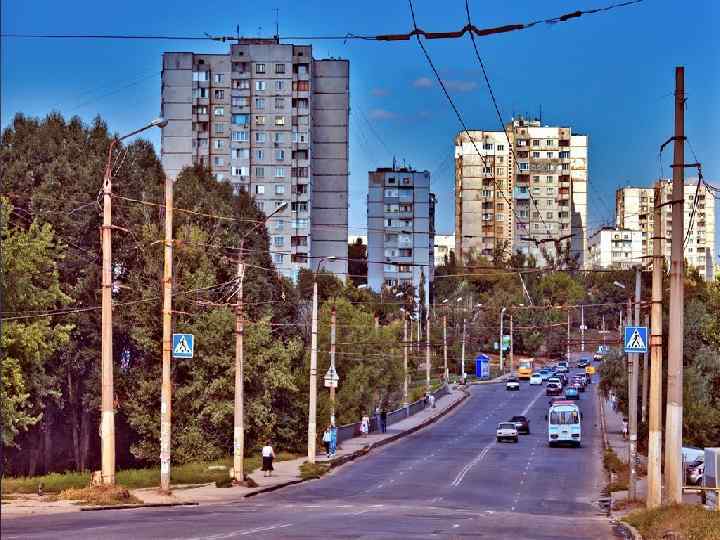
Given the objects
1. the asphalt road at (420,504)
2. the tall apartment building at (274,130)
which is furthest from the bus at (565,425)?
the tall apartment building at (274,130)

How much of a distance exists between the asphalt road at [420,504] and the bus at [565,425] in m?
1.34

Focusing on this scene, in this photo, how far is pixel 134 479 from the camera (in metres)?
43.8

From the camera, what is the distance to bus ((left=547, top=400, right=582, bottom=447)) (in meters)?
76.8

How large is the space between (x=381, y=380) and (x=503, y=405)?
2867cm

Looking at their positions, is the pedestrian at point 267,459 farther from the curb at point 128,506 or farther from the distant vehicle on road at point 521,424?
the distant vehicle on road at point 521,424

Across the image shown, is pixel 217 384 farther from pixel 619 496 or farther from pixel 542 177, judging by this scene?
pixel 542 177

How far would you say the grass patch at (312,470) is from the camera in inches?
2040

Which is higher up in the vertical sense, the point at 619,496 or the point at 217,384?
the point at 217,384

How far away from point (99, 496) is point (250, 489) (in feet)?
37.1

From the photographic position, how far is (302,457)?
208 ft

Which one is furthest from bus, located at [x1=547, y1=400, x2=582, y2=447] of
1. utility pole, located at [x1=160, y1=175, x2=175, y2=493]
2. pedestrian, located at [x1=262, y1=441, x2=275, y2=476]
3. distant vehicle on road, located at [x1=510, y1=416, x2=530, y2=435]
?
utility pole, located at [x1=160, y1=175, x2=175, y2=493]

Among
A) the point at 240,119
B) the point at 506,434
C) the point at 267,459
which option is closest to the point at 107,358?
the point at 267,459

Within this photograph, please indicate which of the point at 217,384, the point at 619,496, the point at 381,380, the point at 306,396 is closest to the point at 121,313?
the point at 217,384

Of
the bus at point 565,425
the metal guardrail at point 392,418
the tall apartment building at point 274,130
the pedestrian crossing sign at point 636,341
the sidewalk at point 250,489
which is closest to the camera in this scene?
the sidewalk at point 250,489
